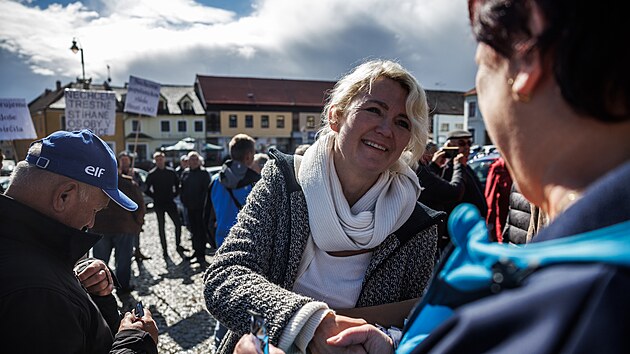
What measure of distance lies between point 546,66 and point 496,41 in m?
0.11

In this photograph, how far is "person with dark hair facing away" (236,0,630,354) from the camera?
0.55 metres

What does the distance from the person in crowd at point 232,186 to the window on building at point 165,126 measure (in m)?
39.3

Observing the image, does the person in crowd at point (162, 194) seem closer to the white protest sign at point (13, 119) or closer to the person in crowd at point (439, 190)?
the white protest sign at point (13, 119)

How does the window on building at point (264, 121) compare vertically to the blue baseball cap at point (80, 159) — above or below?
below

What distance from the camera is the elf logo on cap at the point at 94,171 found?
1977 millimetres

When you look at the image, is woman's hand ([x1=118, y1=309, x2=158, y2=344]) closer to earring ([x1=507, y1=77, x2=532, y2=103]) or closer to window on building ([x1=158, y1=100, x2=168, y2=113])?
earring ([x1=507, y1=77, x2=532, y2=103])

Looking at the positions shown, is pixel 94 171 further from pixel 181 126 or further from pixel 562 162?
pixel 181 126

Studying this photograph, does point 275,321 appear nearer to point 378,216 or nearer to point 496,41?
point 378,216

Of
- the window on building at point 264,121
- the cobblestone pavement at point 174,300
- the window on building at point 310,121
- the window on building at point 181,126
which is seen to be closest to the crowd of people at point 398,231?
the cobblestone pavement at point 174,300

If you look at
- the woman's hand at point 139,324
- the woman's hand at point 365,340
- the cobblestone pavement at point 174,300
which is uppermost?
the woman's hand at point 365,340

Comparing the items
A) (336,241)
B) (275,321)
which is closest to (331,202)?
(336,241)

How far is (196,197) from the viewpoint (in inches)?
312

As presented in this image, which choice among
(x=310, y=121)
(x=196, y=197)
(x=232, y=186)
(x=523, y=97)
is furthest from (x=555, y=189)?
(x=310, y=121)

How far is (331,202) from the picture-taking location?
1.79m
